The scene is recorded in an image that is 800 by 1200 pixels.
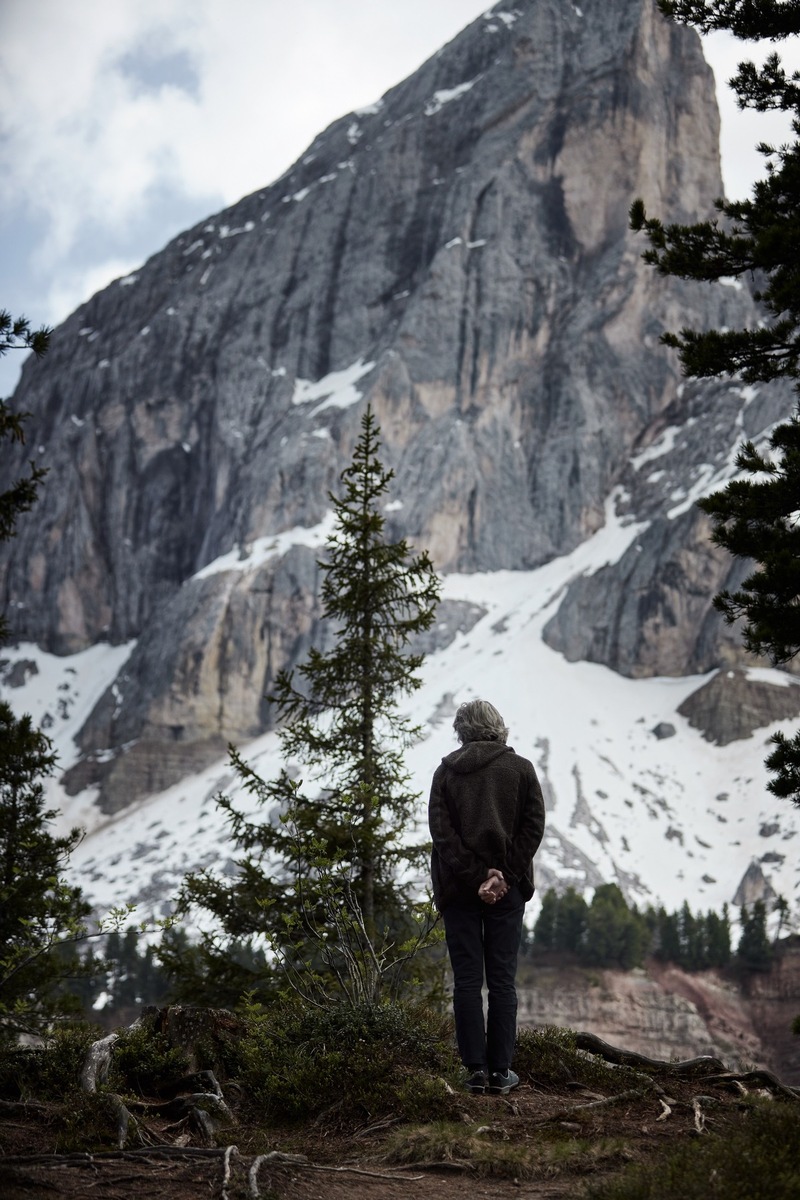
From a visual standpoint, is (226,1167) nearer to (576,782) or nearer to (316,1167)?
(316,1167)

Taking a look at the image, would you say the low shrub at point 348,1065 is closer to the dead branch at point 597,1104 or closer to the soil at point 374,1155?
the soil at point 374,1155

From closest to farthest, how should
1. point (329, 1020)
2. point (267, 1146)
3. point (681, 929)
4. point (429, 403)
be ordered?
point (267, 1146) < point (329, 1020) < point (681, 929) < point (429, 403)

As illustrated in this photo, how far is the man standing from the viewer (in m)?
7.17

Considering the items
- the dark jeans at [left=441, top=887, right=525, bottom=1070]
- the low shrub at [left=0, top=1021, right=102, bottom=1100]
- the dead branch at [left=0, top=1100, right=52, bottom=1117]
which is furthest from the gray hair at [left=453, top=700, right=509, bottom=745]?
the dead branch at [left=0, top=1100, right=52, bottom=1117]

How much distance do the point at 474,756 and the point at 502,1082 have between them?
2.04 metres

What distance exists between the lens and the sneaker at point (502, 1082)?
708cm

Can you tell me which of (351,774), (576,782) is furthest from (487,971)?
(576,782)

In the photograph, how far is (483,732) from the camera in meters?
7.67

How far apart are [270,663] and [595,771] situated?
166 ft

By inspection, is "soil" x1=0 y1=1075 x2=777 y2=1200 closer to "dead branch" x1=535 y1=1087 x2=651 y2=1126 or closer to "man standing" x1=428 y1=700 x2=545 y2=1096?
"dead branch" x1=535 y1=1087 x2=651 y2=1126

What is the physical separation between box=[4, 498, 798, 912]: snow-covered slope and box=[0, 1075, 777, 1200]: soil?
8925 centimetres

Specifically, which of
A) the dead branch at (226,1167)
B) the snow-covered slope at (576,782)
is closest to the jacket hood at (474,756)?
the dead branch at (226,1167)

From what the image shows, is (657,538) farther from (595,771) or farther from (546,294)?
(546,294)

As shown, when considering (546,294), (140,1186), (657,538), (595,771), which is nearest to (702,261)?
(140,1186)
